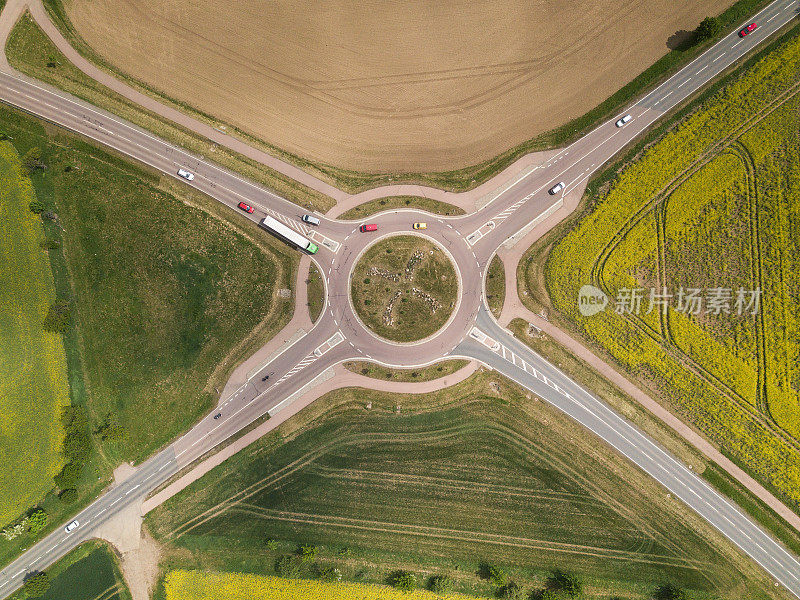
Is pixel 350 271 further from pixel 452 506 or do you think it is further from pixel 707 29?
pixel 707 29

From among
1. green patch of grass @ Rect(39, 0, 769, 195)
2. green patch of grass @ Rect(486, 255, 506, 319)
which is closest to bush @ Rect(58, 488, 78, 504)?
green patch of grass @ Rect(39, 0, 769, 195)

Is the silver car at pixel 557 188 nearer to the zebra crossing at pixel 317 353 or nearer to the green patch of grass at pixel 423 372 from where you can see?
the green patch of grass at pixel 423 372

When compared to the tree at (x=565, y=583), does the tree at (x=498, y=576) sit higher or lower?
higher

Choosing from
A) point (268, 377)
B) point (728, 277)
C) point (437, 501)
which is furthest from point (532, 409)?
point (268, 377)

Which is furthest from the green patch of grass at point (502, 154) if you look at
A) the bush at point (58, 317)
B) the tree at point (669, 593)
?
the tree at point (669, 593)

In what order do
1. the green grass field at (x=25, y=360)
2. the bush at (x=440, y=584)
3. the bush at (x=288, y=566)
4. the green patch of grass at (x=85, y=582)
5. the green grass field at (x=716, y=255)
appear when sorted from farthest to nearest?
1. the green grass field at (x=25, y=360)
2. the green grass field at (x=716, y=255)
3. the green patch of grass at (x=85, y=582)
4. the bush at (x=288, y=566)
5. the bush at (x=440, y=584)

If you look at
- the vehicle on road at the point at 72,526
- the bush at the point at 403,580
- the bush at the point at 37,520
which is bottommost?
the bush at the point at 403,580

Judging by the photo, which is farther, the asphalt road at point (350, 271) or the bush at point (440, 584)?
the asphalt road at point (350, 271)
